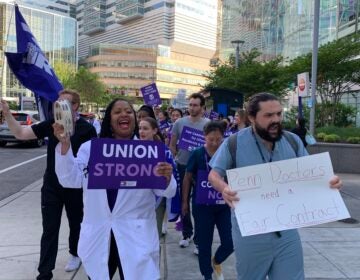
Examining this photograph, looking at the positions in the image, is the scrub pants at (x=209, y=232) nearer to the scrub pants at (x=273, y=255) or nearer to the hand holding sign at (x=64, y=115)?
the scrub pants at (x=273, y=255)

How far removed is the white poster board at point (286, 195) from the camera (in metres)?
2.87

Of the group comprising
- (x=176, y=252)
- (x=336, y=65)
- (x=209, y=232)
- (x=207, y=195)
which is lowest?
(x=176, y=252)

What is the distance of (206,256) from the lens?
4.57m

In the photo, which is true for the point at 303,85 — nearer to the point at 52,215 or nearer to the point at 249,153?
the point at 52,215

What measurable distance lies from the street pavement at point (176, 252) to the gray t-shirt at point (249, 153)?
2180 millimetres

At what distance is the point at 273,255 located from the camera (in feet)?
9.82

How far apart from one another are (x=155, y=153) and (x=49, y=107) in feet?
6.60

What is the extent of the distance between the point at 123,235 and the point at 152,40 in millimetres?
166251

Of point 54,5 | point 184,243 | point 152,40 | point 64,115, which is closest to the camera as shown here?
point 64,115

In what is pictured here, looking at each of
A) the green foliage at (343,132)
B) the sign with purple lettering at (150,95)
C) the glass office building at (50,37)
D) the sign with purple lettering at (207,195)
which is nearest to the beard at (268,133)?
the sign with purple lettering at (207,195)

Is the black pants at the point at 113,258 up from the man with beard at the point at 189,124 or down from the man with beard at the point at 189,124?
down

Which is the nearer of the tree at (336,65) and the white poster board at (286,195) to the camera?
the white poster board at (286,195)

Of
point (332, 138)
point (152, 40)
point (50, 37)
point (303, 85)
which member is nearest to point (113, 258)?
point (303, 85)

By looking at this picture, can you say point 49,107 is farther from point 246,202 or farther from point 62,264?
point 246,202
